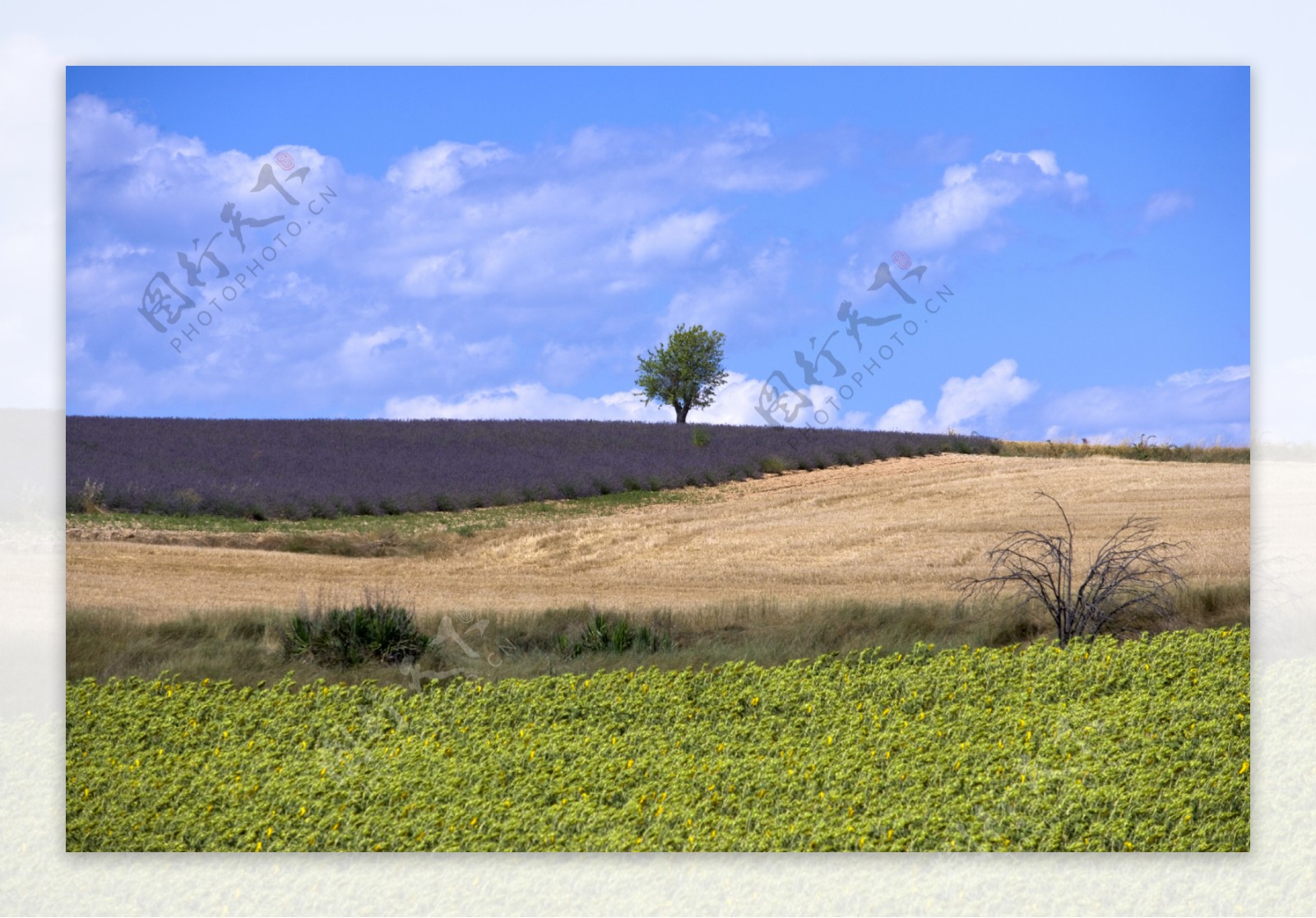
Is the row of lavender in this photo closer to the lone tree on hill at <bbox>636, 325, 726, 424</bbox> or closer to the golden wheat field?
the golden wheat field

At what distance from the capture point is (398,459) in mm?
7680

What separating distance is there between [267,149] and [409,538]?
2.39 meters

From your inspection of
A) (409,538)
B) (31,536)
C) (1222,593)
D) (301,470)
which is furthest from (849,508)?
(31,536)

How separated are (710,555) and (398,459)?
8.78ft

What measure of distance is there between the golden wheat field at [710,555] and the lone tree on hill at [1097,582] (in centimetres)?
11

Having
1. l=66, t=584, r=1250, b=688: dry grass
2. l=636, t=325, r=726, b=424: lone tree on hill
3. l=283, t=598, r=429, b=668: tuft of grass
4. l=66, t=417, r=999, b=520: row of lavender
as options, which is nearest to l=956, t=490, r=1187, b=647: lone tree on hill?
l=66, t=584, r=1250, b=688: dry grass

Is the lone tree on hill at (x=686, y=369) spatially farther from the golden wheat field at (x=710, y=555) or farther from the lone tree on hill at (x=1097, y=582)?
the lone tree on hill at (x=1097, y=582)

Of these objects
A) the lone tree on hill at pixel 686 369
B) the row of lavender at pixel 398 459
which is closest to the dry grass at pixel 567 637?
the row of lavender at pixel 398 459

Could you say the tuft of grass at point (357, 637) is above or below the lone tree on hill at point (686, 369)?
below

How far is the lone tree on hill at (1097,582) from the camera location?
236 inches

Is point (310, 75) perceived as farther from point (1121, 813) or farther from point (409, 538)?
point (1121, 813)

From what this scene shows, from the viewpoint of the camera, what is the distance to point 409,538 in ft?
21.6

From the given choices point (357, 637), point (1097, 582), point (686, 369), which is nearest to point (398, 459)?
point (357, 637)

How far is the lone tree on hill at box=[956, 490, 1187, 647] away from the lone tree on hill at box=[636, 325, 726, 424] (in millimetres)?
2067
